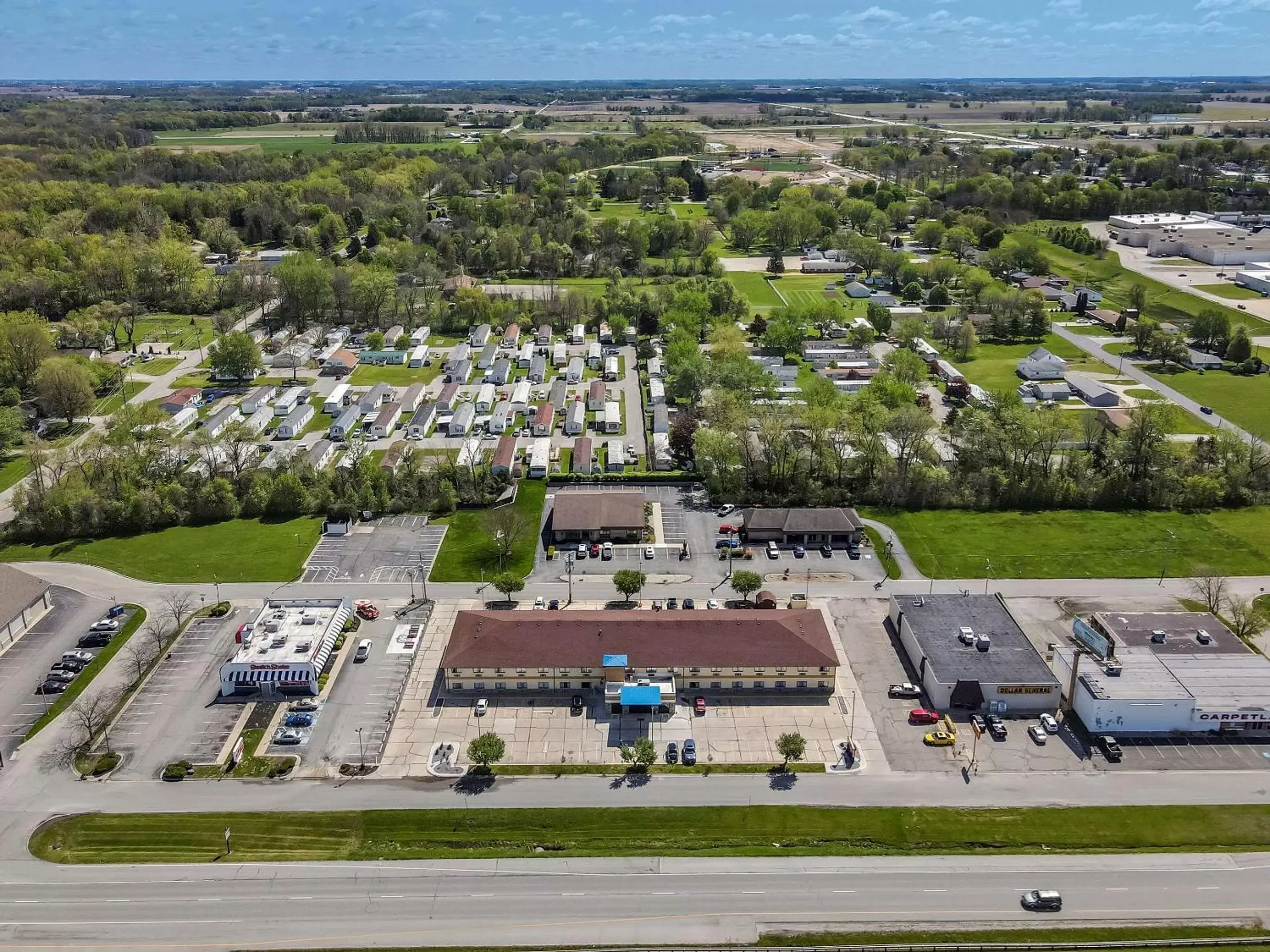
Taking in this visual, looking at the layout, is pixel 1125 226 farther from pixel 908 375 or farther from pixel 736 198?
pixel 908 375

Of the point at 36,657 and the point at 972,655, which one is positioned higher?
the point at 36,657

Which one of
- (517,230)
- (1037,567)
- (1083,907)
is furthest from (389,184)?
(1083,907)

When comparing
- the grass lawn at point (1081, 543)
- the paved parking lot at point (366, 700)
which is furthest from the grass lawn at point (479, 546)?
the grass lawn at point (1081, 543)

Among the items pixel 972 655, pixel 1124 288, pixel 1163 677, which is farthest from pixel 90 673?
pixel 1124 288

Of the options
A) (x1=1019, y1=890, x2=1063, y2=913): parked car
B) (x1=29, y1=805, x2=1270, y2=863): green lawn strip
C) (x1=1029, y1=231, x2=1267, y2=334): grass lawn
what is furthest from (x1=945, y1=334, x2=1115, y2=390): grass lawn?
(x1=1019, y1=890, x2=1063, y2=913): parked car

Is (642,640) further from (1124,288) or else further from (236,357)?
(1124,288)

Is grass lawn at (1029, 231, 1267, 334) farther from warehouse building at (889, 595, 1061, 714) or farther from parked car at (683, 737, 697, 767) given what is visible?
parked car at (683, 737, 697, 767)
